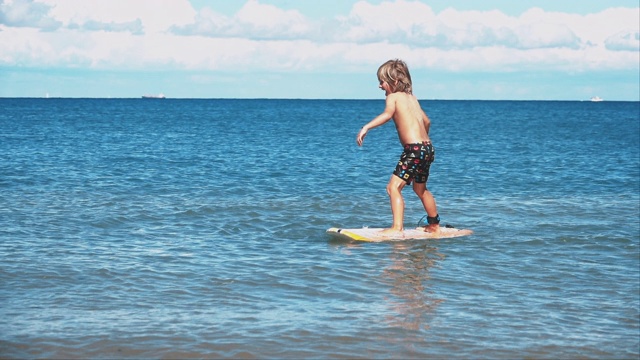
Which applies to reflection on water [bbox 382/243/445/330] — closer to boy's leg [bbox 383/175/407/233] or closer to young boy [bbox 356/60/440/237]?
boy's leg [bbox 383/175/407/233]

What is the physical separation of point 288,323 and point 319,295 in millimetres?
1056

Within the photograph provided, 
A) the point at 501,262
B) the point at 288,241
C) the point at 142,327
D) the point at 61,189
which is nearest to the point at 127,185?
the point at 61,189

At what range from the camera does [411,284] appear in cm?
838

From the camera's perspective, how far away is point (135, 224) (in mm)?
12492

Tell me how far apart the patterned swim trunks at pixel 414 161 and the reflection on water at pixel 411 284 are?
0.97m

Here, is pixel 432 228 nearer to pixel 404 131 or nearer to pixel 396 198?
pixel 396 198

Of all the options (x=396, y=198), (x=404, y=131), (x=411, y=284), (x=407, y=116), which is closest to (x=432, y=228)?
(x=396, y=198)

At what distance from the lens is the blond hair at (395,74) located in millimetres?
11109

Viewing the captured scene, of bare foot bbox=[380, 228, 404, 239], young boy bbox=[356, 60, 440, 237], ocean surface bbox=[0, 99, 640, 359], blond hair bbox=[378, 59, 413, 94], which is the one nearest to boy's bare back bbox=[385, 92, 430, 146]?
young boy bbox=[356, 60, 440, 237]

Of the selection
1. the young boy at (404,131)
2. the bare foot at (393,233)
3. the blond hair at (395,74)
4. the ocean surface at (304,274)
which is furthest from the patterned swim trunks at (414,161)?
the ocean surface at (304,274)

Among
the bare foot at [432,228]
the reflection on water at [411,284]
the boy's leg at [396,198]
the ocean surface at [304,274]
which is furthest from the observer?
the bare foot at [432,228]

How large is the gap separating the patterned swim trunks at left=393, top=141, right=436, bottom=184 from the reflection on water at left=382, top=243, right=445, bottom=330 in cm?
97

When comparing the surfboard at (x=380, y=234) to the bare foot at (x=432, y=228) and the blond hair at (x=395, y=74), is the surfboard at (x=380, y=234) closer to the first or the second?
the bare foot at (x=432, y=228)

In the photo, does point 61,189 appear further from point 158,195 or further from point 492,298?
point 492,298
